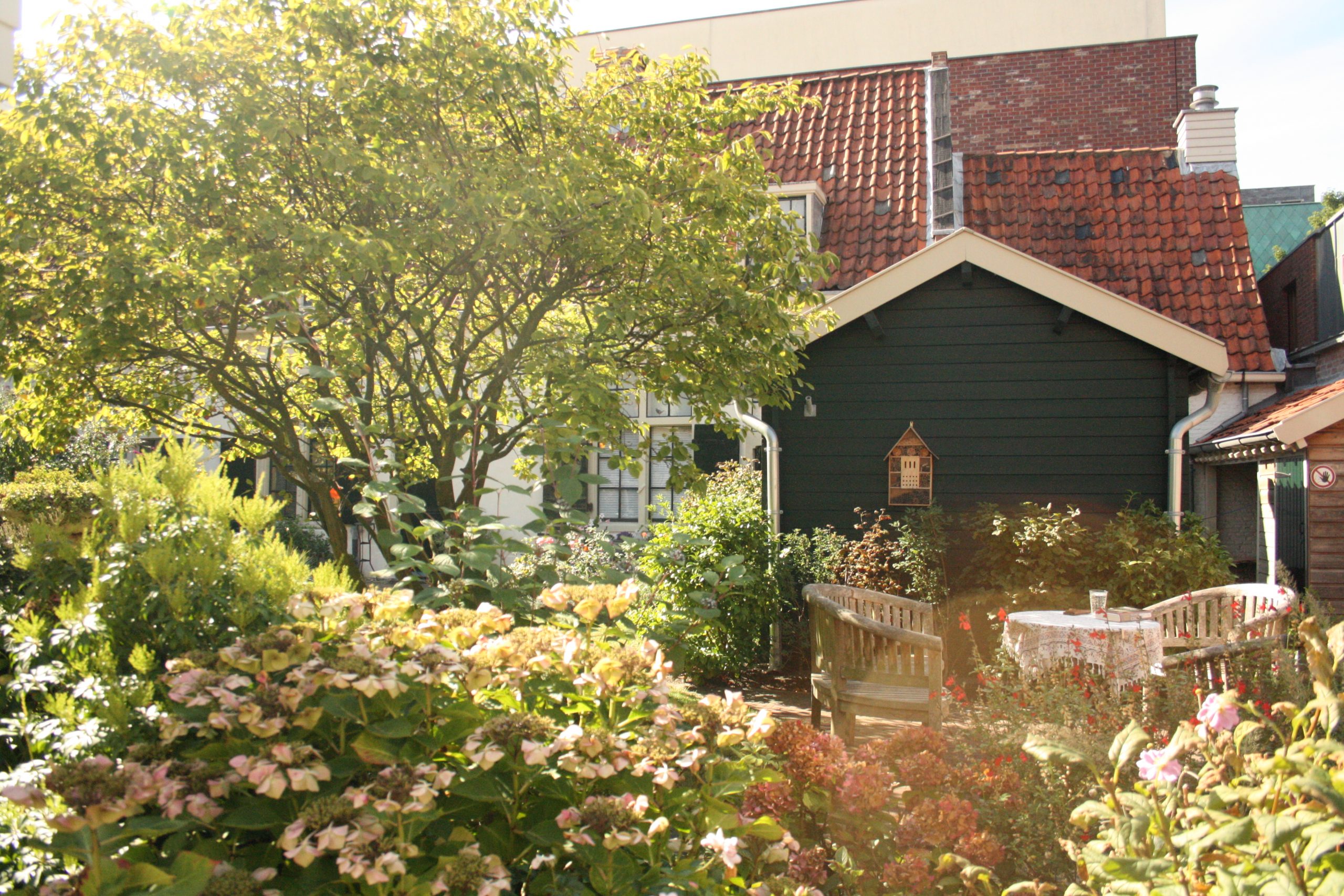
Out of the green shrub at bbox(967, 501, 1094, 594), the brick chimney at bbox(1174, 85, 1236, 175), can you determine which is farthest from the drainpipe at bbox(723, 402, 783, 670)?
the brick chimney at bbox(1174, 85, 1236, 175)

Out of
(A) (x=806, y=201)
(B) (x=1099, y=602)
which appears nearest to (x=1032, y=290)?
(B) (x=1099, y=602)

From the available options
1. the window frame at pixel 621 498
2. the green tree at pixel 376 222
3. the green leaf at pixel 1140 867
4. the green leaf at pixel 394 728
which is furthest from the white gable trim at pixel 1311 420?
the green leaf at pixel 394 728

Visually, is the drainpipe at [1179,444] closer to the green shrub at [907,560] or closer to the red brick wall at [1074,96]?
the green shrub at [907,560]

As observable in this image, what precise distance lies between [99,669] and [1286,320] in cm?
1456

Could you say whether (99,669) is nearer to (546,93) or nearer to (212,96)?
(212,96)

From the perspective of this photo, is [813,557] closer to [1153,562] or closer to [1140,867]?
[1153,562]

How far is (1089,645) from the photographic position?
579 cm

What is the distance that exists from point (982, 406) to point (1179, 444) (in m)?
1.60

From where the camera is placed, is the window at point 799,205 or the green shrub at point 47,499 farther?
the window at point 799,205

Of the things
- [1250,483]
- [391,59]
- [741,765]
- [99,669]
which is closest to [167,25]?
[391,59]

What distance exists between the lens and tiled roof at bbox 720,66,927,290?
1152 centimetres

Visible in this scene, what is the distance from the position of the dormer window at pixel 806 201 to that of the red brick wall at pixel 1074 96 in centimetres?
650

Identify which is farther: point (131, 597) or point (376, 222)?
point (376, 222)

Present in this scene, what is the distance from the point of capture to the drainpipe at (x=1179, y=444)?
7.82 m
